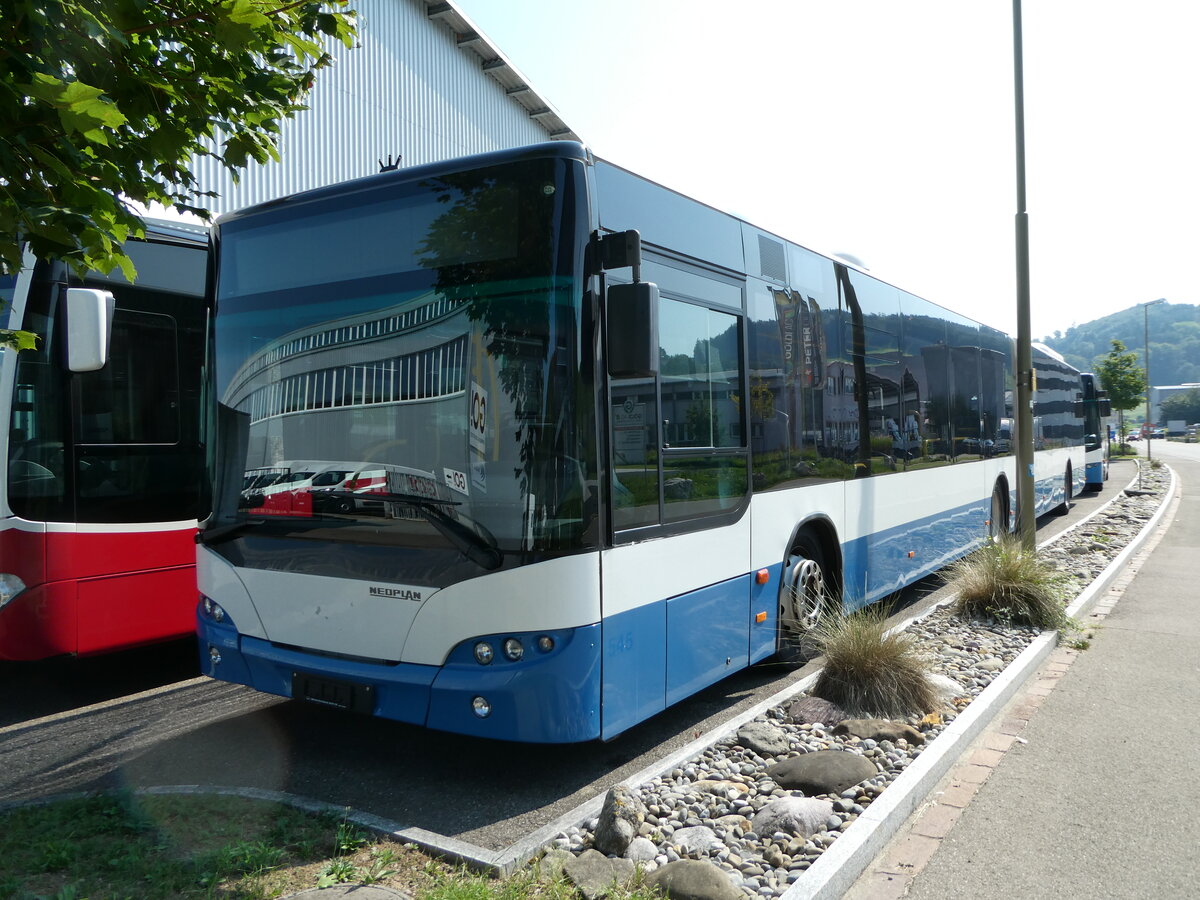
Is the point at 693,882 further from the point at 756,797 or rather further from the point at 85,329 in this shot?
the point at 85,329

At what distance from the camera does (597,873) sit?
11.9ft

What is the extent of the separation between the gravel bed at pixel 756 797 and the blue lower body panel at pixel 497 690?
485mm

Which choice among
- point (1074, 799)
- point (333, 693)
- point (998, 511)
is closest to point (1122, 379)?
point (998, 511)

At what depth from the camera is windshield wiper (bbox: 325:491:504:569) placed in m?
4.38

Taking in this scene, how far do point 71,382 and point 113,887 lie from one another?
365 cm

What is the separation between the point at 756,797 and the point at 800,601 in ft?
7.35

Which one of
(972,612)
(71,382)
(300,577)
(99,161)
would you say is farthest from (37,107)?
(972,612)

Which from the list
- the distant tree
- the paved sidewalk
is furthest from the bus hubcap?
the distant tree

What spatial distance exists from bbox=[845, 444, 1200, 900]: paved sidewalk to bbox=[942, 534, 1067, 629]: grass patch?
1.82 ft

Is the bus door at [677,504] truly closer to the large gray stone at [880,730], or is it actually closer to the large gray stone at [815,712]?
the large gray stone at [815,712]

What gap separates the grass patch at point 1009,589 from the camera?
8266 mm

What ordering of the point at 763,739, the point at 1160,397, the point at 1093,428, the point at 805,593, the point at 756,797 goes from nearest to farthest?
the point at 756,797
the point at 763,739
the point at 805,593
the point at 1093,428
the point at 1160,397

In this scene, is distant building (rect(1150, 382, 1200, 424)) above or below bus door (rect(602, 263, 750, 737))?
above

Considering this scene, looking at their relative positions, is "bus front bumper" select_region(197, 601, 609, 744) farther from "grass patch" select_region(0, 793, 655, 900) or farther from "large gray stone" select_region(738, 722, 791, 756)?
"large gray stone" select_region(738, 722, 791, 756)
